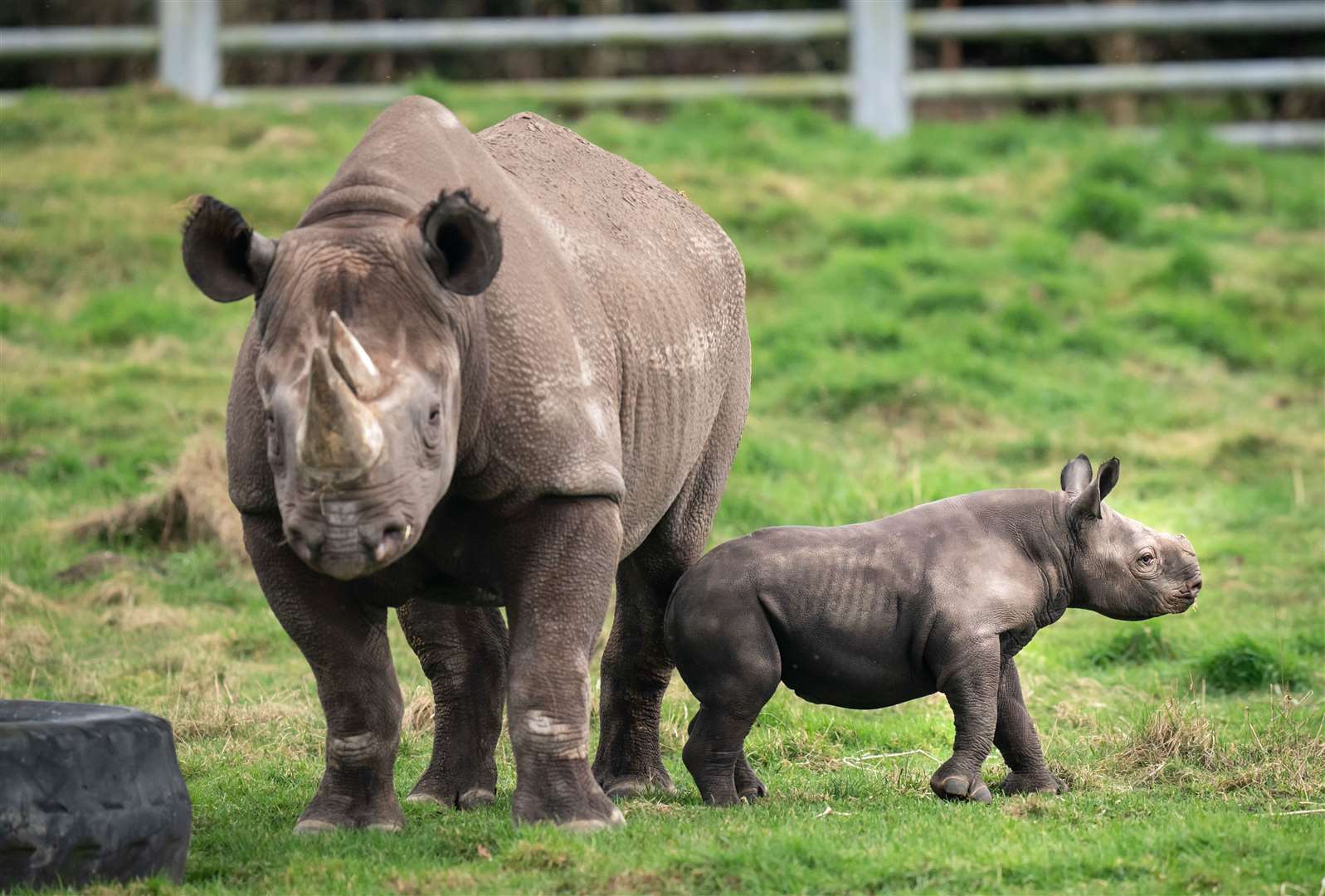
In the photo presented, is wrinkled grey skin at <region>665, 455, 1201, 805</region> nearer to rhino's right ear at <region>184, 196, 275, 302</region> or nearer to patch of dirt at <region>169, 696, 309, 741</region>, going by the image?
rhino's right ear at <region>184, 196, 275, 302</region>

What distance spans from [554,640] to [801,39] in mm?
14352

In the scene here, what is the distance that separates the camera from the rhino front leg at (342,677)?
6559 millimetres

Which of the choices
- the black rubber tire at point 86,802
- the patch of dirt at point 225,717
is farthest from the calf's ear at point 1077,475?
the black rubber tire at point 86,802

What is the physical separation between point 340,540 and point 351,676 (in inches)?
43.6

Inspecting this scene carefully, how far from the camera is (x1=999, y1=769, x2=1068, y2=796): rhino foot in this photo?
24.8 feet

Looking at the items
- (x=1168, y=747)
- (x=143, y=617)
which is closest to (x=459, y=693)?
(x=1168, y=747)

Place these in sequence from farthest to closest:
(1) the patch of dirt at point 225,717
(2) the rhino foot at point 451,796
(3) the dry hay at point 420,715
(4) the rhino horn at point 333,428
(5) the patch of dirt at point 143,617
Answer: (5) the patch of dirt at point 143,617, (3) the dry hay at point 420,715, (1) the patch of dirt at point 225,717, (2) the rhino foot at point 451,796, (4) the rhino horn at point 333,428

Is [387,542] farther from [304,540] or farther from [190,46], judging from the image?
[190,46]

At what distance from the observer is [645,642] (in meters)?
8.02

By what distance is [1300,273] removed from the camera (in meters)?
16.9

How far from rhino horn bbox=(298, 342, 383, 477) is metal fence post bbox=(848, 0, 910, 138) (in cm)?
1499

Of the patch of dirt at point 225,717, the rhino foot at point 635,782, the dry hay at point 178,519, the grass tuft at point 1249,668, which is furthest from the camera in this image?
the dry hay at point 178,519

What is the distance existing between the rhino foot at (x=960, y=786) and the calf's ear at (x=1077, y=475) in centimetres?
129

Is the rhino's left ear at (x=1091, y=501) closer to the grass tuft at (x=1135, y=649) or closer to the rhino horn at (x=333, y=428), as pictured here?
the grass tuft at (x=1135, y=649)
